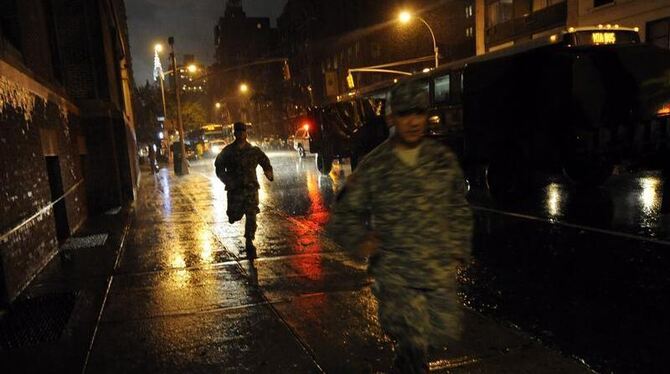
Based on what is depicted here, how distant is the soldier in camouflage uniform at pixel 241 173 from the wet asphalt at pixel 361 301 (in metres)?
0.65

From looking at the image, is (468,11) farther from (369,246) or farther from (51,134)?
(369,246)

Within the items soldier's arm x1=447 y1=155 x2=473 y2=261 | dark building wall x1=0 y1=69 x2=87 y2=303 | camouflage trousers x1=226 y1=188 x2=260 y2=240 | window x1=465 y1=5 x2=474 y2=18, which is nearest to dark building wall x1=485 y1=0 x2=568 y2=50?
Answer: window x1=465 y1=5 x2=474 y2=18

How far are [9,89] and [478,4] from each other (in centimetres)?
3194

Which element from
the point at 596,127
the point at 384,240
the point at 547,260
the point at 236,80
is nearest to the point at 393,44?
the point at 596,127

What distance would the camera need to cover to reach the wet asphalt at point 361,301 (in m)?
3.83

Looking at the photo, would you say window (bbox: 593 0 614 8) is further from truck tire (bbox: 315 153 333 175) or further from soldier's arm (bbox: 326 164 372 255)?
soldier's arm (bbox: 326 164 372 255)

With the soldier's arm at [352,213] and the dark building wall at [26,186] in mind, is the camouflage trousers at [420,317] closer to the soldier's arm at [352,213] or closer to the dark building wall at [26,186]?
the soldier's arm at [352,213]

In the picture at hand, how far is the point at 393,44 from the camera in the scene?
2013 inches

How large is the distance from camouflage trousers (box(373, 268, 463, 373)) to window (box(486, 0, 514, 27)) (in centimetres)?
3243

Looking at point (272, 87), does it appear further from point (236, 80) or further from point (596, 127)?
point (596, 127)

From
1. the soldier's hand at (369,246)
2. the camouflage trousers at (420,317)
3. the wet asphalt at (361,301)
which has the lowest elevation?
the wet asphalt at (361,301)

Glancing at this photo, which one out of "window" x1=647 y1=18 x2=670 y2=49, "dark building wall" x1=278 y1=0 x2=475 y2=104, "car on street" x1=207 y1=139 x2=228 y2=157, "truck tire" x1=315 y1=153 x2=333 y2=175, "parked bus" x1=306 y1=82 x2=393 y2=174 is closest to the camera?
"parked bus" x1=306 y1=82 x2=393 y2=174

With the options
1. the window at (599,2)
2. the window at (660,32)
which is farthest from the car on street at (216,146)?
the window at (660,32)

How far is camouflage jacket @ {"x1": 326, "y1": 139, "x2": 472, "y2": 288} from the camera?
264 centimetres
